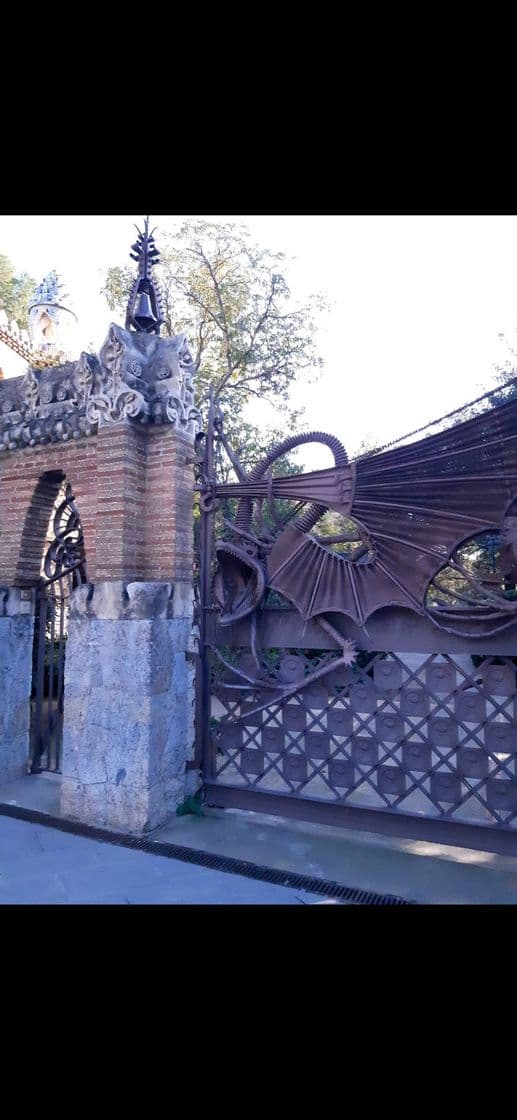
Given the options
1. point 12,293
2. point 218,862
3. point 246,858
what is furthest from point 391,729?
point 12,293

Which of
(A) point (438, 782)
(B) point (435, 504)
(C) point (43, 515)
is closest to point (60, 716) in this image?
(C) point (43, 515)

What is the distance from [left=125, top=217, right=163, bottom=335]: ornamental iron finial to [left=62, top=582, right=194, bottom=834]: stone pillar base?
2.34 meters

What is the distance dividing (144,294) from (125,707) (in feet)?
11.5

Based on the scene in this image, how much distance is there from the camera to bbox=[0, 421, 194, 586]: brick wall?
4.61 m

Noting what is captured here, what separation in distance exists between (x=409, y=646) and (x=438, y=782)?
91 cm

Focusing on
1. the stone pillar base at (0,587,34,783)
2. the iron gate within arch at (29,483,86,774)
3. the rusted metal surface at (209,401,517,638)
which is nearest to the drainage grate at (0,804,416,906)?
the stone pillar base at (0,587,34,783)

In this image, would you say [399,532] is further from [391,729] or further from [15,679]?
[15,679]

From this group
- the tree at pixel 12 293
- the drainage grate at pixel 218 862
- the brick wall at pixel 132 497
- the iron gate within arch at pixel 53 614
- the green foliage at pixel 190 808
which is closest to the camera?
the drainage grate at pixel 218 862

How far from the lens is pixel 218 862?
394 cm

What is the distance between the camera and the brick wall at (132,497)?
4613 mm

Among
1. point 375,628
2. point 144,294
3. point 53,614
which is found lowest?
point 375,628

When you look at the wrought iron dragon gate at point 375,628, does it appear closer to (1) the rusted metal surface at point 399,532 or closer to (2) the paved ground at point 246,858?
(1) the rusted metal surface at point 399,532

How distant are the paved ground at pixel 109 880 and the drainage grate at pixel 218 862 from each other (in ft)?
0.22

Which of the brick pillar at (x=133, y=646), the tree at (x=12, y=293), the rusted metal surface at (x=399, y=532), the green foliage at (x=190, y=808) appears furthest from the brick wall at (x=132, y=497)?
the tree at (x=12, y=293)
